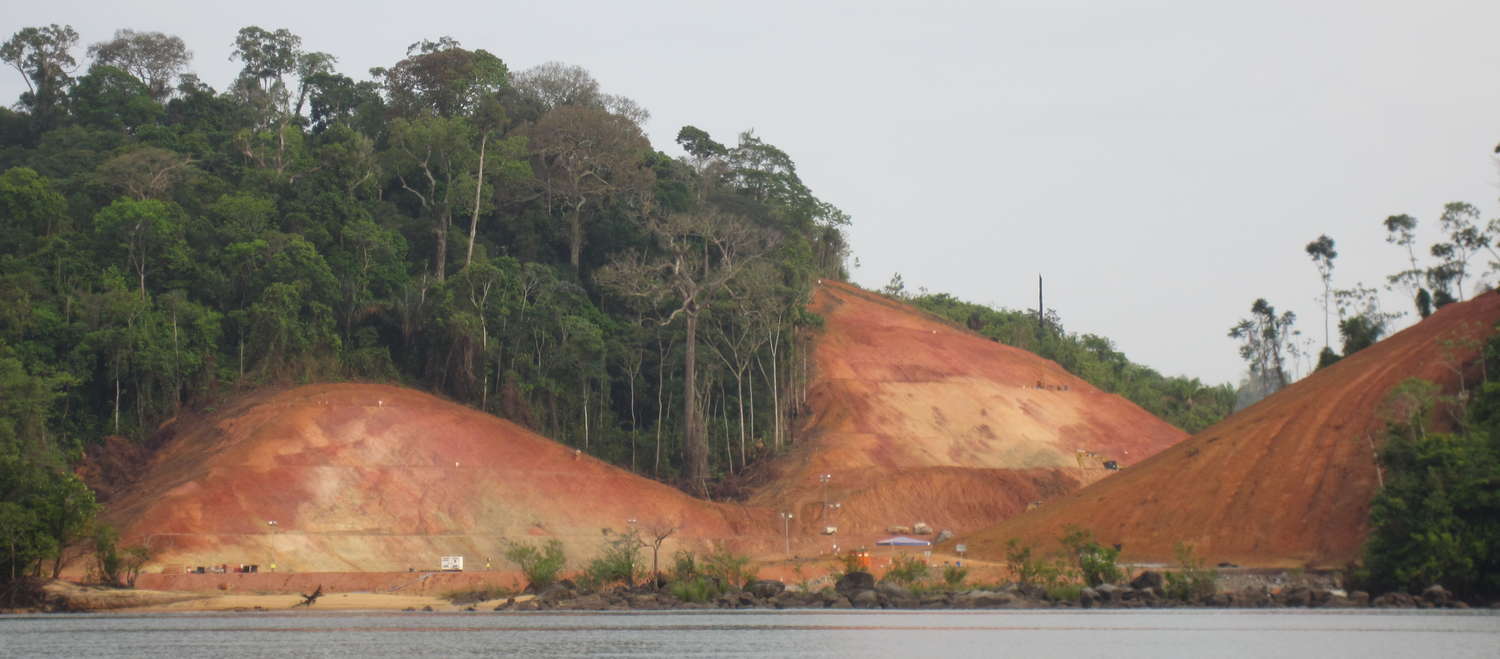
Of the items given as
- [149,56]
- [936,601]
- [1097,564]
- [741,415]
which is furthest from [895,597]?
[149,56]

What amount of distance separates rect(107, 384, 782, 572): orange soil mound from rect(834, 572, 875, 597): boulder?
15.7 meters

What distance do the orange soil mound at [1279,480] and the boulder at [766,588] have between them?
14.8m

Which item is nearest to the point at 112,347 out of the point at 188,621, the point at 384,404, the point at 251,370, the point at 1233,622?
the point at 251,370

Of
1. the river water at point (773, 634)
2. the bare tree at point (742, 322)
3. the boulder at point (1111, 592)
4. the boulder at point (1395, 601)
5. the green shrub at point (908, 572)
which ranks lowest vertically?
the river water at point (773, 634)

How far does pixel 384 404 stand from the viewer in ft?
251

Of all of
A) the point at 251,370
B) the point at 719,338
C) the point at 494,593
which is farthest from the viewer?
the point at 719,338

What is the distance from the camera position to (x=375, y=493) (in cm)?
7050

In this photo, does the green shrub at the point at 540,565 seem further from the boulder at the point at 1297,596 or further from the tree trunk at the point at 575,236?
the tree trunk at the point at 575,236

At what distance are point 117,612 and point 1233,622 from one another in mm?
39246

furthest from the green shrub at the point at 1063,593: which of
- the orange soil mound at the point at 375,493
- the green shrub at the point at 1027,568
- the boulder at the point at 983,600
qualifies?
the orange soil mound at the point at 375,493

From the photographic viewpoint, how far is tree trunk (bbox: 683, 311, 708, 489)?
8131cm

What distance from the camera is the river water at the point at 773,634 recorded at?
38.7 metres

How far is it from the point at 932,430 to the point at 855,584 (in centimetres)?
3394

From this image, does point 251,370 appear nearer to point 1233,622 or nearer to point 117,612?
point 117,612
